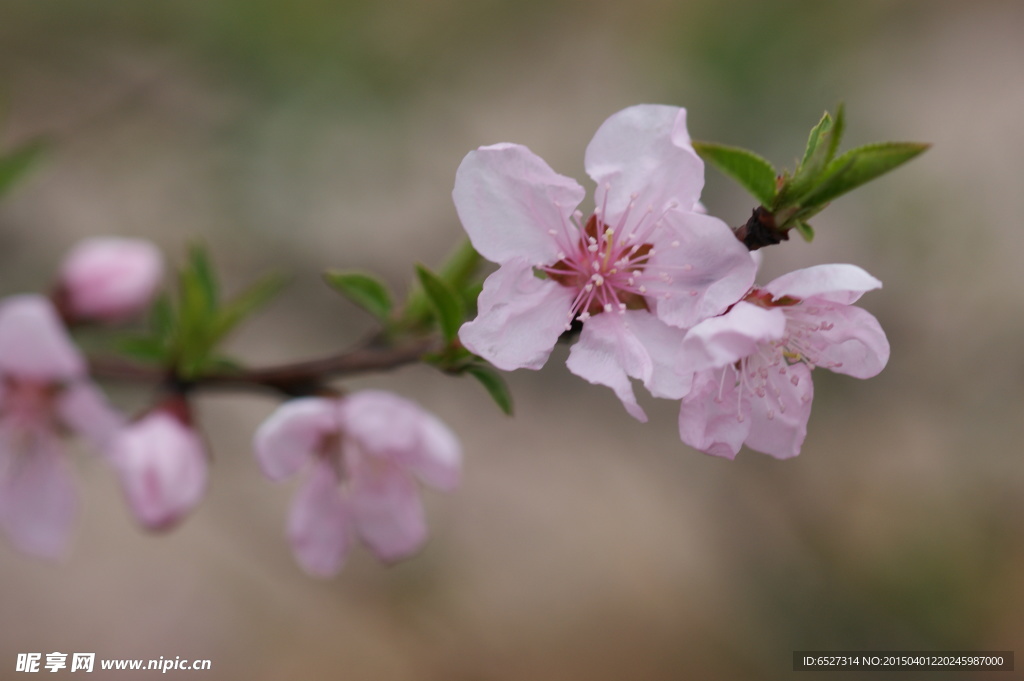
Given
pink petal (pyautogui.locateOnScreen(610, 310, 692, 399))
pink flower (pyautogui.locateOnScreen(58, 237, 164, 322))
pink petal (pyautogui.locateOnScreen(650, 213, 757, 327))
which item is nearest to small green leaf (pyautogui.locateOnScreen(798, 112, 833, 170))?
pink petal (pyautogui.locateOnScreen(650, 213, 757, 327))

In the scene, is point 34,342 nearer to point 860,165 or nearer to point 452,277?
point 452,277

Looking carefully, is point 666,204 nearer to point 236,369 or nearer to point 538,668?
point 236,369

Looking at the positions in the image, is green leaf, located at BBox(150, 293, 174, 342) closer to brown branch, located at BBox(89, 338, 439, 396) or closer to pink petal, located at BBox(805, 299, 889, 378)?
brown branch, located at BBox(89, 338, 439, 396)

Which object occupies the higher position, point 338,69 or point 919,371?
point 338,69

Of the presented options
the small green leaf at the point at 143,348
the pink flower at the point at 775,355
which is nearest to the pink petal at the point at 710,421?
the pink flower at the point at 775,355

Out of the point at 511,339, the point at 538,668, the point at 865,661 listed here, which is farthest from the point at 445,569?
Result: the point at 511,339

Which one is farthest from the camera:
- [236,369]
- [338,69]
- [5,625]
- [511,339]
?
[338,69]
